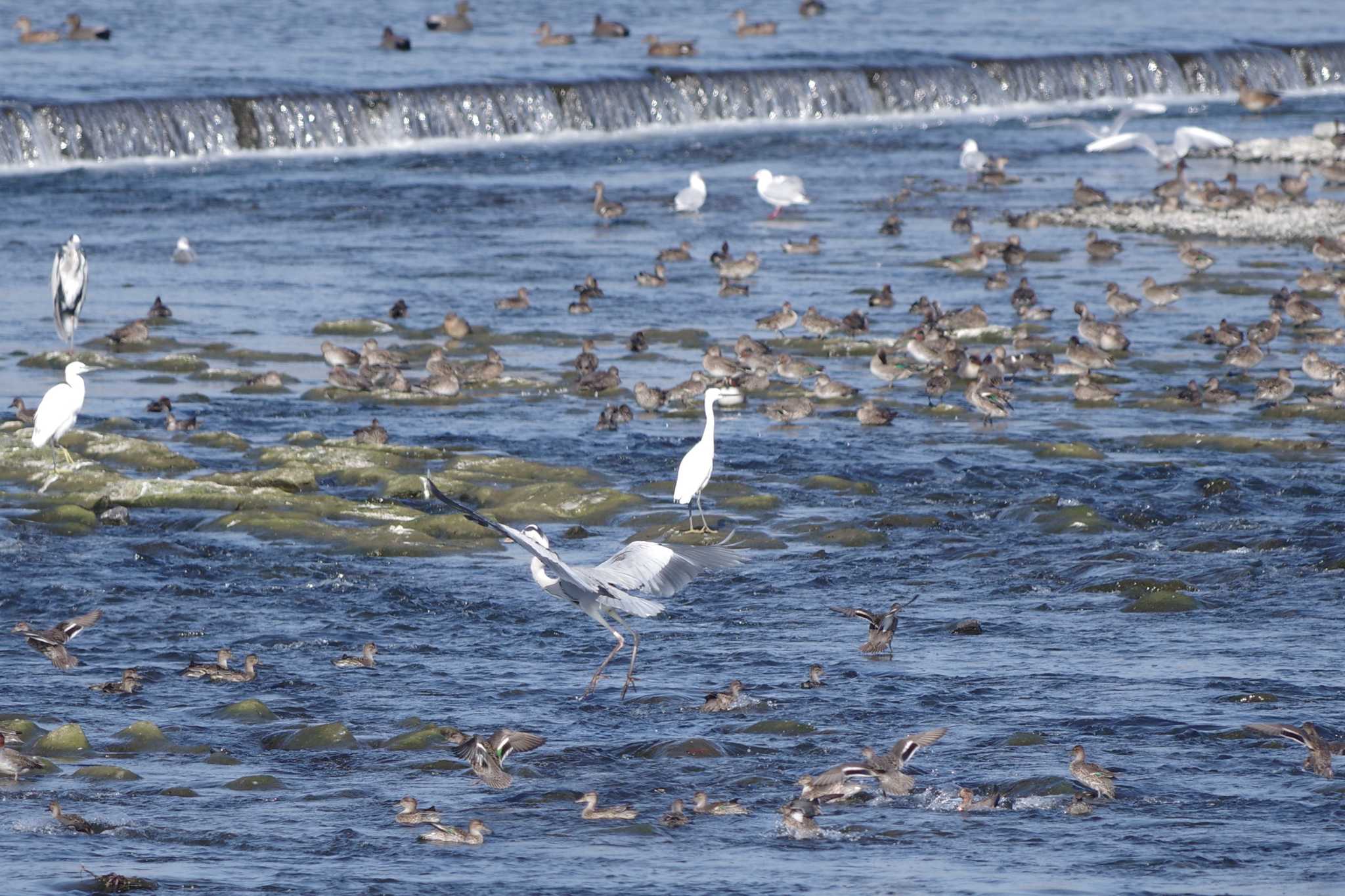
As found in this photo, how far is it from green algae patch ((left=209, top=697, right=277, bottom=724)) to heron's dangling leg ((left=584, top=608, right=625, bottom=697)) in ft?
5.33

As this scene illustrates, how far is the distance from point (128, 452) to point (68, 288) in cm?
411

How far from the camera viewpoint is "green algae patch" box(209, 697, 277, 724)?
10570 millimetres

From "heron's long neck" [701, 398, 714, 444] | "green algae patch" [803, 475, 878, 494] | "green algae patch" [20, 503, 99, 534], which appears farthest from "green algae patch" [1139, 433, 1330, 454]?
"green algae patch" [20, 503, 99, 534]

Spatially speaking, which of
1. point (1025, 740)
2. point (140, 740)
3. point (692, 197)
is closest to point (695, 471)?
point (1025, 740)

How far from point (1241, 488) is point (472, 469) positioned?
558 cm

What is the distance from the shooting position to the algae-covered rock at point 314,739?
10.1 metres

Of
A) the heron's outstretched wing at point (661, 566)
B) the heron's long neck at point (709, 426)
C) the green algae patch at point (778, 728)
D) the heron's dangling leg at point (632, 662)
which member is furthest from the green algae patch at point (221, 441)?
the green algae patch at point (778, 728)

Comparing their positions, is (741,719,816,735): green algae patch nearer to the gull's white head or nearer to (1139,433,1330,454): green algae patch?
the gull's white head

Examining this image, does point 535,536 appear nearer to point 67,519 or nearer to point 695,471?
point 695,471

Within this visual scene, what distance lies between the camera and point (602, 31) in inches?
2044

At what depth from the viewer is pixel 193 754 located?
32.9ft

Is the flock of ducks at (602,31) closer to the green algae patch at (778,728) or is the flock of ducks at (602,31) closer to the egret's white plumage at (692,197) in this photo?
the egret's white plumage at (692,197)

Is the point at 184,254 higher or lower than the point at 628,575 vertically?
higher

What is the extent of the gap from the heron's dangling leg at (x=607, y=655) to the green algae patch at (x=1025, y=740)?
2.15 m
